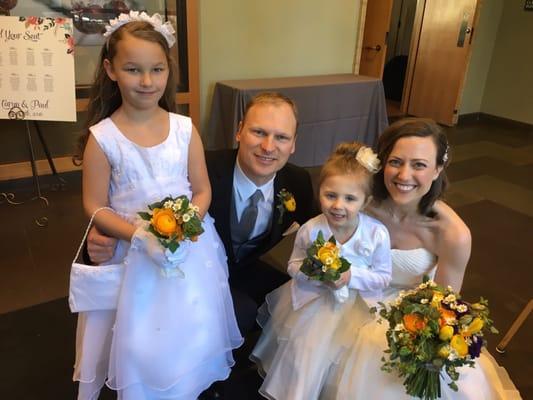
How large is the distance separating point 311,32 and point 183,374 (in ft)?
16.4

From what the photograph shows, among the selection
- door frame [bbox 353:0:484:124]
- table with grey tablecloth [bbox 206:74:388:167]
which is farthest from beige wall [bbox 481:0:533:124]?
table with grey tablecloth [bbox 206:74:388:167]

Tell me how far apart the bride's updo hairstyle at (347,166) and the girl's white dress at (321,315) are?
0.57 feet

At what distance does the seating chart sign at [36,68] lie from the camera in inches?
138

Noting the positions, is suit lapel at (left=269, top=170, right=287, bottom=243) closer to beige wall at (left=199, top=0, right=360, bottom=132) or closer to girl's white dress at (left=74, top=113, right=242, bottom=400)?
girl's white dress at (left=74, top=113, right=242, bottom=400)

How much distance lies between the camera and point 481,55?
760 centimetres

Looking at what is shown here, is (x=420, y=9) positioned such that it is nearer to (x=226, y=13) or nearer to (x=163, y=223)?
(x=226, y=13)

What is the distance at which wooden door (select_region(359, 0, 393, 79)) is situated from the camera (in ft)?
21.5

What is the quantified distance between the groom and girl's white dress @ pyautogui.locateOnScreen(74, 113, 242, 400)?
0.23m

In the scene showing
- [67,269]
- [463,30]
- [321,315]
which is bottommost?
[67,269]

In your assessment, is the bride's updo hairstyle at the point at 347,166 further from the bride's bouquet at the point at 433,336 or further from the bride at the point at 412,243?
the bride's bouquet at the point at 433,336

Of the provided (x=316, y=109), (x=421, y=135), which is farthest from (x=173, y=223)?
(x=316, y=109)

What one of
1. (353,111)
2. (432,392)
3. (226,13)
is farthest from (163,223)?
(353,111)

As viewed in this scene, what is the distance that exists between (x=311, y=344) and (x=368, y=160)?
2.46ft

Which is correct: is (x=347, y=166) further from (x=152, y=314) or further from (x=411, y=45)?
(x=411, y=45)
